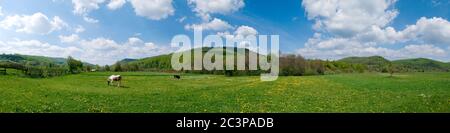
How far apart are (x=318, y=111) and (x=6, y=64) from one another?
8.83 metres

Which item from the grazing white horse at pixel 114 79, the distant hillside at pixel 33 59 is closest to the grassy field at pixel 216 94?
the grazing white horse at pixel 114 79

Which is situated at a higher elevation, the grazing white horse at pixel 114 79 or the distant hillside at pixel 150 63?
the distant hillside at pixel 150 63

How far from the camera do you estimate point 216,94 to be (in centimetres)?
1393

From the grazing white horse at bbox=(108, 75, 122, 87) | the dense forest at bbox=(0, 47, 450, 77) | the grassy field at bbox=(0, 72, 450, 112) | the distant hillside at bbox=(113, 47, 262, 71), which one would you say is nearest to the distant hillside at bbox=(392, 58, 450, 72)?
the dense forest at bbox=(0, 47, 450, 77)

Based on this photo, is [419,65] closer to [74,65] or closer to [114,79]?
[114,79]

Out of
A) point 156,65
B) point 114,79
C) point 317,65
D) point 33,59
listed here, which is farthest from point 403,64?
point 33,59

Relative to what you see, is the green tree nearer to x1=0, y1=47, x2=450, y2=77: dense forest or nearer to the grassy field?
x1=0, y1=47, x2=450, y2=77: dense forest

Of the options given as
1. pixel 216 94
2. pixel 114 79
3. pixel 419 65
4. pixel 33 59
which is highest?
pixel 33 59

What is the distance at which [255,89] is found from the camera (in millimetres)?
14508

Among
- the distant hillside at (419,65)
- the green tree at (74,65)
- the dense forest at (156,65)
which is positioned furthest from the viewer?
the distant hillside at (419,65)

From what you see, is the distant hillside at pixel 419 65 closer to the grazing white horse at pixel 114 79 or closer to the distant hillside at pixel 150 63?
the distant hillside at pixel 150 63

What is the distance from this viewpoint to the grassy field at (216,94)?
10891 mm
